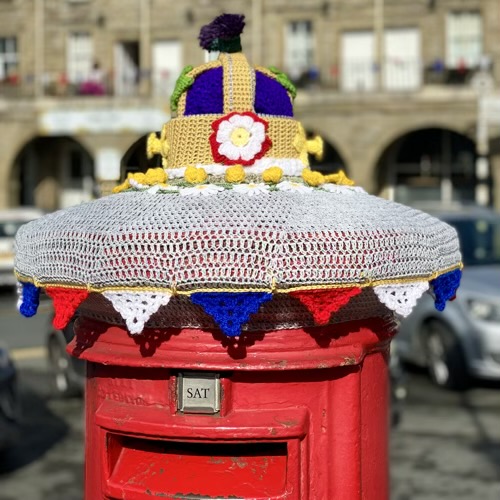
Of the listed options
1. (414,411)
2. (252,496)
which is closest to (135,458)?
(252,496)

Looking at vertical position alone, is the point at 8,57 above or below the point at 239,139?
above

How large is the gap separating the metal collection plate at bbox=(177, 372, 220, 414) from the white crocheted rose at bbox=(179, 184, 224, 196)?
538mm

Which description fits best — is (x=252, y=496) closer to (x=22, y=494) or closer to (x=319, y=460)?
(x=319, y=460)

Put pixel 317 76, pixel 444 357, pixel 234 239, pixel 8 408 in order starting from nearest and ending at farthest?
pixel 234 239 → pixel 8 408 → pixel 444 357 → pixel 317 76

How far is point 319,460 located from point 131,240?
2.98 feet

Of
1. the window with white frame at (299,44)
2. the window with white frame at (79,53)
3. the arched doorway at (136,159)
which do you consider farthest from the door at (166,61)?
the arched doorway at (136,159)

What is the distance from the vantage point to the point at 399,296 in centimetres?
303

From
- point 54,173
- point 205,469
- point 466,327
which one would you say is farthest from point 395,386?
point 54,173

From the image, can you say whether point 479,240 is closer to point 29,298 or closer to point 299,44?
point 29,298

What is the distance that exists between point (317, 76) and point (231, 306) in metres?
28.1

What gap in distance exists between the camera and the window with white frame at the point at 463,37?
2972 centimetres

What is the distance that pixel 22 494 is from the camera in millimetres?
7102

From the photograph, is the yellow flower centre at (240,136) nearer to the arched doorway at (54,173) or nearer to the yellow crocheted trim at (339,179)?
the yellow crocheted trim at (339,179)

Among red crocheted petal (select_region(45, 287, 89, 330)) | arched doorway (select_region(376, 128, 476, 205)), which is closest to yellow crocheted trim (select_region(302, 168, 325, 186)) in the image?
red crocheted petal (select_region(45, 287, 89, 330))
